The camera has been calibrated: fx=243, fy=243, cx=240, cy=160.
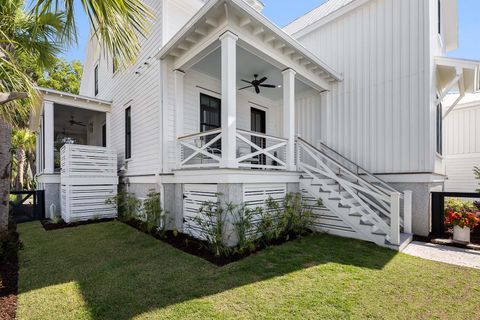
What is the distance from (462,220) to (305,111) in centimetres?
523

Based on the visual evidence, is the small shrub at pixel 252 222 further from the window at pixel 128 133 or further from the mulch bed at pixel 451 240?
the window at pixel 128 133

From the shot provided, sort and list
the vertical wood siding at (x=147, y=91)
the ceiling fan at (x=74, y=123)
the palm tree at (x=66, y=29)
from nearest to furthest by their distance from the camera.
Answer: the palm tree at (x=66, y=29)
the vertical wood siding at (x=147, y=91)
the ceiling fan at (x=74, y=123)

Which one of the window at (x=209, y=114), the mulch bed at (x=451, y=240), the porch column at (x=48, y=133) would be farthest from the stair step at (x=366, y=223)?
the porch column at (x=48, y=133)

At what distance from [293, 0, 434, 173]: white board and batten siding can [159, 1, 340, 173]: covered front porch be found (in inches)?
27.0

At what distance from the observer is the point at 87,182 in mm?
7516

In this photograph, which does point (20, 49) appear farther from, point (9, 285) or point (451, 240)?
point (451, 240)

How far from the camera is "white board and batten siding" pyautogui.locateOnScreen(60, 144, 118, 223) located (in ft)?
23.8

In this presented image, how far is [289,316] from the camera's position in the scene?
8.46 ft

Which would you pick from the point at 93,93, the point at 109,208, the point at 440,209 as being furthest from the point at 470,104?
the point at 93,93

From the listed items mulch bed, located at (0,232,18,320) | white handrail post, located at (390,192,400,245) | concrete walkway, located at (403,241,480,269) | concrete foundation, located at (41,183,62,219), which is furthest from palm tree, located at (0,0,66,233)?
concrete walkway, located at (403,241,480,269)

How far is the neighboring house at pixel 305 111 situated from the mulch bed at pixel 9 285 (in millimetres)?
2893

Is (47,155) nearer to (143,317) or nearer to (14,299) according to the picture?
(14,299)

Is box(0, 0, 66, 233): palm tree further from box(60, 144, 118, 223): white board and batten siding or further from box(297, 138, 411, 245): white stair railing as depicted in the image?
box(297, 138, 411, 245): white stair railing

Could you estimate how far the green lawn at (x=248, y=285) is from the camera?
268 centimetres
